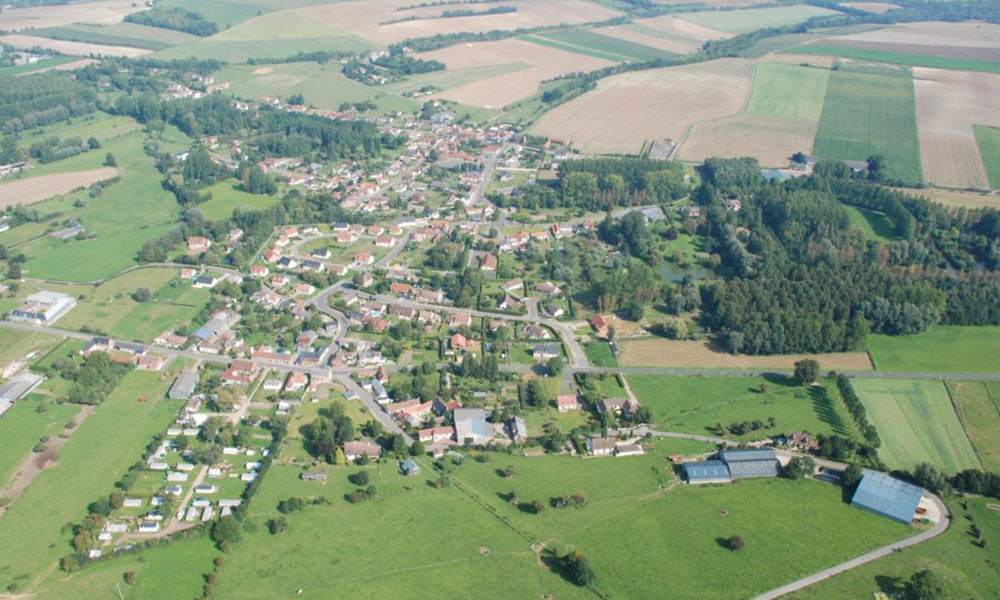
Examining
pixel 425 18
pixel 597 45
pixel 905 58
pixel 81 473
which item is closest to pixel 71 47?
pixel 425 18

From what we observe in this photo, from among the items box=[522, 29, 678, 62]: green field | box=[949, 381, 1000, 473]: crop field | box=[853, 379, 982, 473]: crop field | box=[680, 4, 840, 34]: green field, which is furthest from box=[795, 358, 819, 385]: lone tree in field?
box=[680, 4, 840, 34]: green field

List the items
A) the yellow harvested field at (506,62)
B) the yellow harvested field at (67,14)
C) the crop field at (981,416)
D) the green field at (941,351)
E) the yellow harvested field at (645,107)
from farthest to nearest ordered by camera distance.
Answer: the yellow harvested field at (67,14) < the yellow harvested field at (506,62) < the yellow harvested field at (645,107) < the green field at (941,351) < the crop field at (981,416)

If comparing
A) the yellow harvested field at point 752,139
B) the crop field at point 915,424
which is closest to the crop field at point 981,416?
the crop field at point 915,424

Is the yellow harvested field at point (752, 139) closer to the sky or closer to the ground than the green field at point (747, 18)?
closer to the ground

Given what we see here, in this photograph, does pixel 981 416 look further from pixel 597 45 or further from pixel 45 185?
pixel 597 45

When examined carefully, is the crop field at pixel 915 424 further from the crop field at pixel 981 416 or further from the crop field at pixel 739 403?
the crop field at pixel 739 403

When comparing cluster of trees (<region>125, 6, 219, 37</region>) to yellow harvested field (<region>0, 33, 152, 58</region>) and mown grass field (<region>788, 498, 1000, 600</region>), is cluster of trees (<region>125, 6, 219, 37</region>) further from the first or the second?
mown grass field (<region>788, 498, 1000, 600</region>)

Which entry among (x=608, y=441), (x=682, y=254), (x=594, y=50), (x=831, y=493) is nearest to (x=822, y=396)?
(x=831, y=493)

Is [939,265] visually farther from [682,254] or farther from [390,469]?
[390,469]
